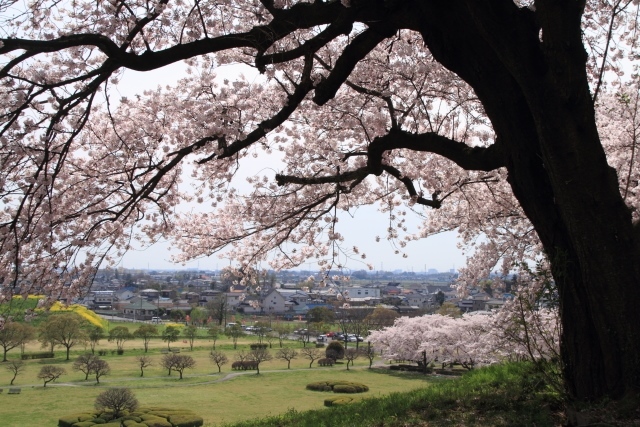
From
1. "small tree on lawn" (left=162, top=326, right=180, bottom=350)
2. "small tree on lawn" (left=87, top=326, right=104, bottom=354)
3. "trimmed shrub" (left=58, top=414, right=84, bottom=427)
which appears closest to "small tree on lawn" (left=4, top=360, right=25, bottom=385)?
"small tree on lawn" (left=87, top=326, right=104, bottom=354)

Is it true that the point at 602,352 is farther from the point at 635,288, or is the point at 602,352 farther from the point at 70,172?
the point at 70,172

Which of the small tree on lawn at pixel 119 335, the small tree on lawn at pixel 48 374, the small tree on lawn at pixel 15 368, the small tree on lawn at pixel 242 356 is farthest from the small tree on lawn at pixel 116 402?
the small tree on lawn at pixel 119 335

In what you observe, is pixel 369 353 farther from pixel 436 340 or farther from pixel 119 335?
pixel 119 335

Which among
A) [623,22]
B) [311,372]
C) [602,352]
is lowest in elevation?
A: [311,372]

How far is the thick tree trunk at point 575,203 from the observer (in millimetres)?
2910

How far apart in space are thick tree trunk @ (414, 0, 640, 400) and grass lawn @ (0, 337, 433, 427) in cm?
1307

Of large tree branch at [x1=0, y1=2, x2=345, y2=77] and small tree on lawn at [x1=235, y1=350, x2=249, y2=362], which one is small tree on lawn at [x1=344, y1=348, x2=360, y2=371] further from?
large tree branch at [x1=0, y1=2, x2=345, y2=77]

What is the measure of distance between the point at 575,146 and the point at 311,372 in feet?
95.4

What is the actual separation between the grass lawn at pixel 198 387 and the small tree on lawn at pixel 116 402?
1595 mm

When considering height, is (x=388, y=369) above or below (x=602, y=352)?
below

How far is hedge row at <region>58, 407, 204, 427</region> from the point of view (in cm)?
1705

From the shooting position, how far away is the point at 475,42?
357 centimetres

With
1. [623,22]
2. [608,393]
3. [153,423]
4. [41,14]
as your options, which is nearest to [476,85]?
[608,393]

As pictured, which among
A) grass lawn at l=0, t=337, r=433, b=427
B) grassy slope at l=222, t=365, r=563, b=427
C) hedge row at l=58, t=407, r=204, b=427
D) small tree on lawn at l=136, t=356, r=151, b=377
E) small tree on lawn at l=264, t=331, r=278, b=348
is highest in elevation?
grassy slope at l=222, t=365, r=563, b=427
